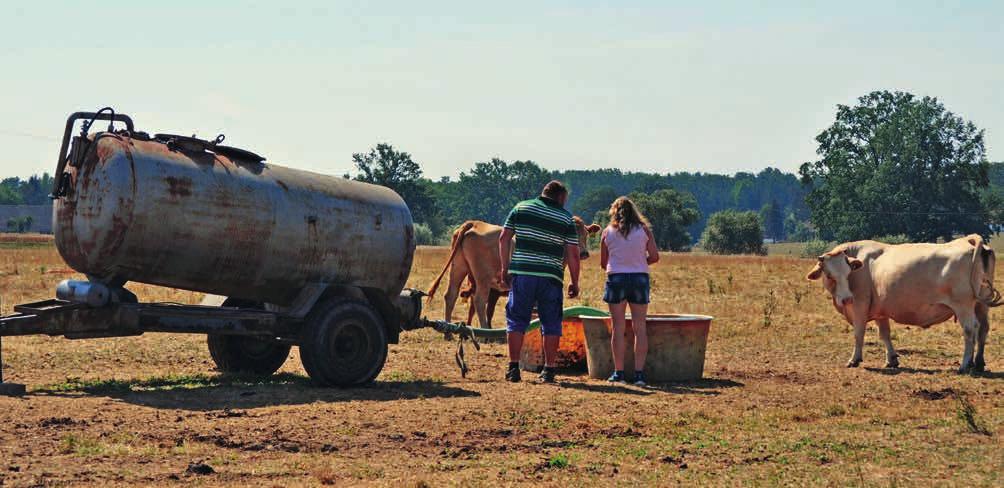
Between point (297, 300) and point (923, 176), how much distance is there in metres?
91.6

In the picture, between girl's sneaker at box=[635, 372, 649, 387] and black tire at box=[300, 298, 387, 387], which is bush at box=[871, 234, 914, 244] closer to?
girl's sneaker at box=[635, 372, 649, 387]

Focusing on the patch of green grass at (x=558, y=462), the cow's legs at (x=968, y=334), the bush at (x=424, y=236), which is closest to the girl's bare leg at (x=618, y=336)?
the cow's legs at (x=968, y=334)

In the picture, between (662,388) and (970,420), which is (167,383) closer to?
(662,388)

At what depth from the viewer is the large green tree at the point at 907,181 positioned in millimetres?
96438

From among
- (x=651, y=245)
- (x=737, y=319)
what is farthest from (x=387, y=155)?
(x=651, y=245)

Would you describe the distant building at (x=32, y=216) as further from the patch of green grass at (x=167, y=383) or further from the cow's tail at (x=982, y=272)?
the cow's tail at (x=982, y=272)

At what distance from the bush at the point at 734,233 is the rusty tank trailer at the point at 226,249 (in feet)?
318

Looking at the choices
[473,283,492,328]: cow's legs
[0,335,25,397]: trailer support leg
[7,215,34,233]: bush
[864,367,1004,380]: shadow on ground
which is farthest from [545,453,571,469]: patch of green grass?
[7,215,34,233]: bush

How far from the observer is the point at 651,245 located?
45.5 feet

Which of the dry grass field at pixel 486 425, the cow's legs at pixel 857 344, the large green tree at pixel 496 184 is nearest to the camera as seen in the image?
the dry grass field at pixel 486 425

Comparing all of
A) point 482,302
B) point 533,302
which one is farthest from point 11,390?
point 482,302

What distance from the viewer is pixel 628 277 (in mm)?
13711

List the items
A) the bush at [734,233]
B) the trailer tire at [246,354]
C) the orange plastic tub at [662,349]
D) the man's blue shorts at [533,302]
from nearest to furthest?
the man's blue shorts at [533,302]
the orange plastic tub at [662,349]
the trailer tire at [246,354]
the bush at [734,233]

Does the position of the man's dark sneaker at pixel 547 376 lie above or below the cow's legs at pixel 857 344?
below
